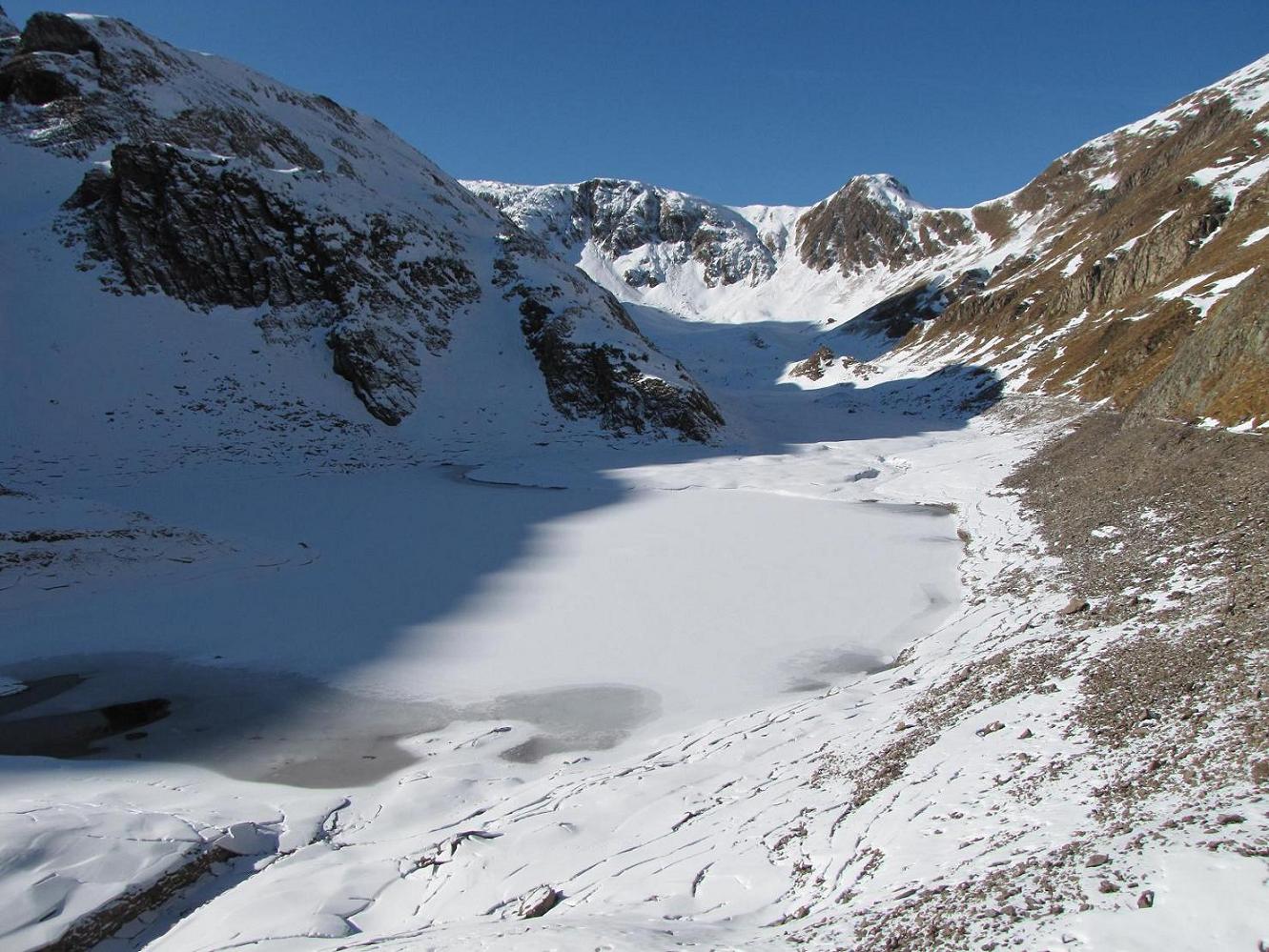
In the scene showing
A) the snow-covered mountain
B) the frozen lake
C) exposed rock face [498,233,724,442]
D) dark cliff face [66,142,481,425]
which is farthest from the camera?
exposed rock face [498,233,724,442]

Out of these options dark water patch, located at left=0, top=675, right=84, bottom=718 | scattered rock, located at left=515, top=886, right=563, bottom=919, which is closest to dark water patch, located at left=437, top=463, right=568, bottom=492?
dark water patch, located at left=0, top=675, right=84, bottom=718

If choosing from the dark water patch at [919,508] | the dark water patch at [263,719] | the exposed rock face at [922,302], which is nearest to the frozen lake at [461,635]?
the dark water patch at [263,719]

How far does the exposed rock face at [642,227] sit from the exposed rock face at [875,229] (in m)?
10.6

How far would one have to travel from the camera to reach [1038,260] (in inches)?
3150

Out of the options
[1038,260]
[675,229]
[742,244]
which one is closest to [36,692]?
[1038,260]

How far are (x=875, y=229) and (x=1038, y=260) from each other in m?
56.3

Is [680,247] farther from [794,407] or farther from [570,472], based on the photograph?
[570,472]

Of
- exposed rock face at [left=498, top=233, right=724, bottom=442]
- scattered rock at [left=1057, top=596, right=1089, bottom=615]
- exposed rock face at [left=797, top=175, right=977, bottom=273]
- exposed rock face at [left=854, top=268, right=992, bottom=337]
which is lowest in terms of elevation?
scattered rock at [left=1057, top=596, right=1089, bottom=615]

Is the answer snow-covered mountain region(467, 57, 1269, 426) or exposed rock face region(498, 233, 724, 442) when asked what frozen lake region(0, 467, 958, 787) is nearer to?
snow-covered mountain region(467, 57, 1269, 426)

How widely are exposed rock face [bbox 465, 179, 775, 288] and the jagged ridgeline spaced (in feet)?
277

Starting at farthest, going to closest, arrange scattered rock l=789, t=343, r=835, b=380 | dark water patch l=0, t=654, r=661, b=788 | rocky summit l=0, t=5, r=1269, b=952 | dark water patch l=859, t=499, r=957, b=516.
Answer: scattered rock l=789, t=343, r=835, b=380, dark water patch l=859, t=499, r=957, b=516, dark water patch l=0, t=654, r=661, b=788, rocky summit l=0, t=5, r=1269, b=952

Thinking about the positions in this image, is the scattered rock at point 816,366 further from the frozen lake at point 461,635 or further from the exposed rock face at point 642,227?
the frozen lake at point 461,635

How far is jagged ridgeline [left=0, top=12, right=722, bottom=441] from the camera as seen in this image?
Result: 47.2 metres

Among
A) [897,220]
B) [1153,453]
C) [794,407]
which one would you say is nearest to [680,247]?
[897,220]
